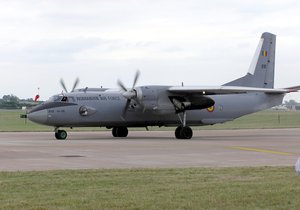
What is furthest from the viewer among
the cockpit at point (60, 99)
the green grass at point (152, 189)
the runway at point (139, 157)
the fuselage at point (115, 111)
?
the cockpit at point (60, 99)

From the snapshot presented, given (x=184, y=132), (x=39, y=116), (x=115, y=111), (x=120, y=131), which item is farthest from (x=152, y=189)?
(x=120, y=131)

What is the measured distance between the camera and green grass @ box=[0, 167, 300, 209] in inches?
412

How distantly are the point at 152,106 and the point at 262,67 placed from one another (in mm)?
9988

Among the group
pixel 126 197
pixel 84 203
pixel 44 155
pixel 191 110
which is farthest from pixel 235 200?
pixel 191 110

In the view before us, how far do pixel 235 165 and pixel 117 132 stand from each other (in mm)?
19539

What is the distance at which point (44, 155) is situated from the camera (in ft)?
71.3

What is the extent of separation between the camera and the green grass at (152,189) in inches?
412

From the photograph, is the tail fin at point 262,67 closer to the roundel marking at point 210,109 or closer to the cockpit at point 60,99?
the roundel marking at point 210,109

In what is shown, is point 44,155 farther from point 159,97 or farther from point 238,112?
point 238,112

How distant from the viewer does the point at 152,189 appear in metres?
12.3

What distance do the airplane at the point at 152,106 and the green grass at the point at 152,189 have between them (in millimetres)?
17604

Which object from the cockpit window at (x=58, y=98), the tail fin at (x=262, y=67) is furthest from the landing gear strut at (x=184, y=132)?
the cockpit window at (x=58, y=98)

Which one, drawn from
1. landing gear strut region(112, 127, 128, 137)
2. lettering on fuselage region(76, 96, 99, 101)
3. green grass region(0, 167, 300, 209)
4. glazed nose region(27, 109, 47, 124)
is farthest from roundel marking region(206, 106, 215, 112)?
green grass region(0, 167, 300, 209)

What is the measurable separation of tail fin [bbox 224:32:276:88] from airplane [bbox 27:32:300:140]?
0.29 m
